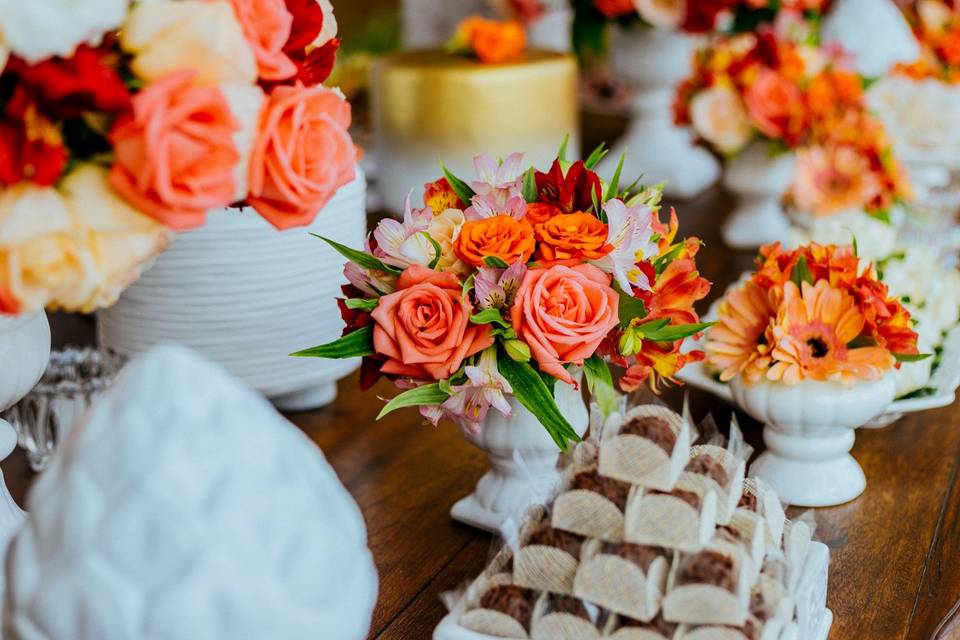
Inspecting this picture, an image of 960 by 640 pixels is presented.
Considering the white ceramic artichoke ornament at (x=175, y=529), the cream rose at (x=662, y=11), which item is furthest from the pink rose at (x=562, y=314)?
the cream rose at (x=662, y=11)

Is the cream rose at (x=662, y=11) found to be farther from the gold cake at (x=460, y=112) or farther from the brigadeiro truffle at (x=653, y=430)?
the brigadeiro truffle at (x=653, y=430)

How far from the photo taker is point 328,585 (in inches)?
16.9

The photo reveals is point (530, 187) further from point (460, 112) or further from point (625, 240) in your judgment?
point (460, 112)

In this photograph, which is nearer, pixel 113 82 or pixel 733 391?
pixel 113 82

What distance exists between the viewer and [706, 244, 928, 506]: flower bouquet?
729 mm

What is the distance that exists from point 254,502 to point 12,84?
204mm

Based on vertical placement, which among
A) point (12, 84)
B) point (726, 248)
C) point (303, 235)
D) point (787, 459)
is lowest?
point (726, 248)

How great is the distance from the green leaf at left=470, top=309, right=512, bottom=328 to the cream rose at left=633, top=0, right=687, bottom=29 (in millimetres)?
893

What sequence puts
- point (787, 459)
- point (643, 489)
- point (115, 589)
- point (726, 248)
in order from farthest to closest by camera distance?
point (726, 248), point (787, 459), point (643, 489), point (115, 589)

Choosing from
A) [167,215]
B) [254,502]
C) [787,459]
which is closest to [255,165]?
[167,215]

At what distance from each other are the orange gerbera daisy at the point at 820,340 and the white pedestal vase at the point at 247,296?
322 mm

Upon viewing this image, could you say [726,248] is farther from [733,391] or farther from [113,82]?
[113,82]

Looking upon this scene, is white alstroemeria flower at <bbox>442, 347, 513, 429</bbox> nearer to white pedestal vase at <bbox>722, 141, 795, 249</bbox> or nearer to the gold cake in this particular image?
the gold cake

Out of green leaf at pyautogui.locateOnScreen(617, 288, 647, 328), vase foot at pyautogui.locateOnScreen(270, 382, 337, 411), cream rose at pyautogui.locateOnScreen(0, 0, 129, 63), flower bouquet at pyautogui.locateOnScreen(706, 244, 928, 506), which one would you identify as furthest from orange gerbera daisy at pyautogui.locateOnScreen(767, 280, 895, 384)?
cream rose at pyautogui.locateOnScreen(0, 0, 129, 63)
